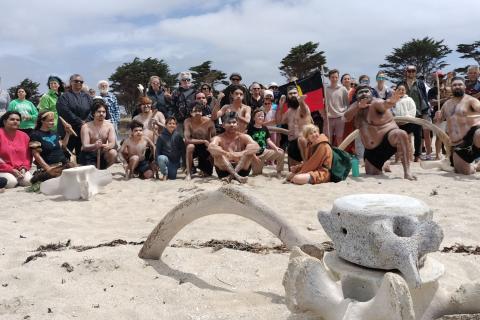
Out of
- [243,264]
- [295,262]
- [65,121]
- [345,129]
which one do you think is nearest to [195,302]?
[243,264]

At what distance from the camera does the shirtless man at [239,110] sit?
266 inches

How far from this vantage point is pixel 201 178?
6.54 meters

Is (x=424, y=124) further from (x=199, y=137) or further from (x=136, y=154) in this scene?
(x=136, y=154)

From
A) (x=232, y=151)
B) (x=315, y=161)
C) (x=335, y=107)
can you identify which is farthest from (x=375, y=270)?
(x=335, y=107)

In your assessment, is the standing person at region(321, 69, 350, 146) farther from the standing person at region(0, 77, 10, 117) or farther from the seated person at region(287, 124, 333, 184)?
the standing person at region(0, 77, 10, 117)

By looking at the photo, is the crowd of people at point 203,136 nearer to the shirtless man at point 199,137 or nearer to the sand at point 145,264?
the shirtless man at point 199,137

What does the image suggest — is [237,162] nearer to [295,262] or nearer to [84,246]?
[84,246]

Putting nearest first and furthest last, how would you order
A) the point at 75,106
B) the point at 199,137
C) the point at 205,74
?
the point at 199,137 → the point at 75,106 → the point at 205,74

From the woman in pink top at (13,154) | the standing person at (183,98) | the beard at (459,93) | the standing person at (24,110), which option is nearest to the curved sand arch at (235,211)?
the woman in pink top at (13,154)

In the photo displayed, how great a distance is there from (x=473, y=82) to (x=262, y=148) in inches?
170

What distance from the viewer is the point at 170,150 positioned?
664 cm

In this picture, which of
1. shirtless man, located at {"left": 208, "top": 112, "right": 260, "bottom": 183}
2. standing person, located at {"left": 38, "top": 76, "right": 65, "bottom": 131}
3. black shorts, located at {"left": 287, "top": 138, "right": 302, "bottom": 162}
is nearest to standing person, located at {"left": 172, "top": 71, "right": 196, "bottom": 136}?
shirtless man, located at {"left": 208, "top": 112, "right": 260, "bottom": 183}

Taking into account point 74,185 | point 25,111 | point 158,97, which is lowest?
point 74,185

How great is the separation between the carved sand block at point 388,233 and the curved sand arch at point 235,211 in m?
0.63
